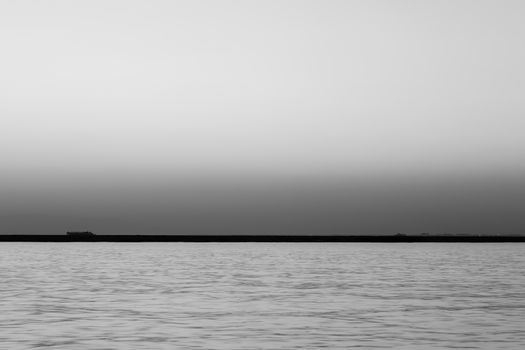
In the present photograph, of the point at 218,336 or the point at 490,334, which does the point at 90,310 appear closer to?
the point at 218,336

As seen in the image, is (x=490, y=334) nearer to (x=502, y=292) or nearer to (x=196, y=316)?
(x=196, y=316)

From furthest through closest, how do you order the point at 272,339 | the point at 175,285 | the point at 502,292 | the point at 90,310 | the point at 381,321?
the point at 175,285 → the point at 502,292 → the point at 90,310 → the point at 381,321 → the point at 272,339

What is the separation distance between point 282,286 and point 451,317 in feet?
76.6

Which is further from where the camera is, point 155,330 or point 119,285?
point 119,285

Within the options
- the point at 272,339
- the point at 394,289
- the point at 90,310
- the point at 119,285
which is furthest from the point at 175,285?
the point at 272,339

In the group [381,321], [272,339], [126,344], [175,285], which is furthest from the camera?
[175,285]

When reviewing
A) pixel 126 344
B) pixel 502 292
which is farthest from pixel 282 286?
pixel 126 344

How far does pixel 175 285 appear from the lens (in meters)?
65.5

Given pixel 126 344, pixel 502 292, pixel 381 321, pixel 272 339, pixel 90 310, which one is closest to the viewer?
pixel 126 344

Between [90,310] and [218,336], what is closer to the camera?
[218,336]

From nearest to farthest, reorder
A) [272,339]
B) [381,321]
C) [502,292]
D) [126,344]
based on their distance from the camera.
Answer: [126,344]
[272,339]
[381,321]
[502,292]

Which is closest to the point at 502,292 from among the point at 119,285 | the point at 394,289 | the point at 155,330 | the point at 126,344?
the point at 394,289

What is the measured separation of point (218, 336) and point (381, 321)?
28.1 feet

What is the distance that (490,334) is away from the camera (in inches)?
1452
